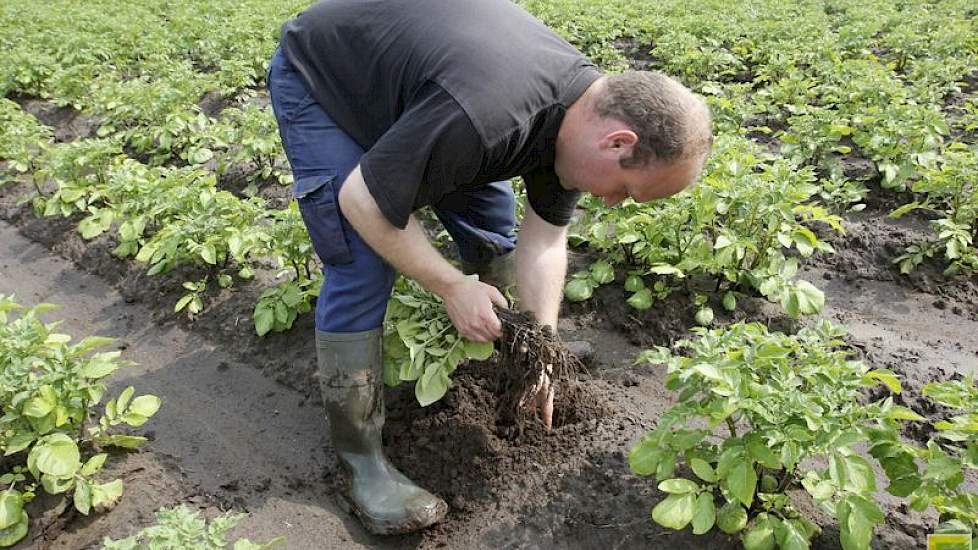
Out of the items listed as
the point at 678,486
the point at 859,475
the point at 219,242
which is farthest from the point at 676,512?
the point at 219,242

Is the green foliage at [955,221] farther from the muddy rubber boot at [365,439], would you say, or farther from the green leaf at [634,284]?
the muddy rubber boot at [365,439]

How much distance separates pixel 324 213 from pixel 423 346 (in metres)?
0.57

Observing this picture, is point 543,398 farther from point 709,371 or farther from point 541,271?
point 709,371

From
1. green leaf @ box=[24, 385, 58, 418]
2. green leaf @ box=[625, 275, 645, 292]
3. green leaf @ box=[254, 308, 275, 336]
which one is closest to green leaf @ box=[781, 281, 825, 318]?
green leaf @ box=[625, 275, 645, 292]

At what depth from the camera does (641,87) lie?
1.85 metres

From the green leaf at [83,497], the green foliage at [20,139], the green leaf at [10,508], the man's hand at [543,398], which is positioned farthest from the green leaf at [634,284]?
the green foliage at [20,139]

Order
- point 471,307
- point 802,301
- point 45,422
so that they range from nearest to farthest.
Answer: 1. point 471,307
2. point 45,422
3. point 802,301

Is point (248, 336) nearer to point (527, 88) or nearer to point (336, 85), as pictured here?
point (336, 85)

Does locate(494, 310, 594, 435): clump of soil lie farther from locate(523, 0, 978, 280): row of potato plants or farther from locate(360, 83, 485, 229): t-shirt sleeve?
locate(523, 0, 978, 280): row of potato plants

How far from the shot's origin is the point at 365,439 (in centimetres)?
237

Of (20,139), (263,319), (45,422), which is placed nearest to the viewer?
(45,422)

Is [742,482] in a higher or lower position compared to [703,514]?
higher

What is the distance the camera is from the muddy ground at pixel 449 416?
90.4 inches

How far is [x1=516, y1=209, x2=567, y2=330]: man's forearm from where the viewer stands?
2457 mm
